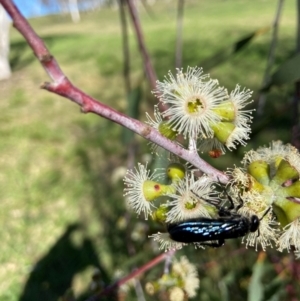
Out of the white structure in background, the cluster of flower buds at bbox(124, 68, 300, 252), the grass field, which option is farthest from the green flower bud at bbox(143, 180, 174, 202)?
the white structure in background

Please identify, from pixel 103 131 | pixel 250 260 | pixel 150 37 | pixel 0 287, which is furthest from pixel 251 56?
pixel 0 287

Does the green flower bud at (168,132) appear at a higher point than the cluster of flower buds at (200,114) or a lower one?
lower

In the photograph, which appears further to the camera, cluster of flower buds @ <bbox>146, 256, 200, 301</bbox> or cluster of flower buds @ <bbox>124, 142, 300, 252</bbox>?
cluster of flower buds @ <bbox>146, 256, 200, 301</bbox>

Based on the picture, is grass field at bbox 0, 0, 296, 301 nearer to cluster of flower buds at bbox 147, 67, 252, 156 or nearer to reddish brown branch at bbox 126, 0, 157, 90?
reddish brown branch at bbox 126, 0, 157, 90

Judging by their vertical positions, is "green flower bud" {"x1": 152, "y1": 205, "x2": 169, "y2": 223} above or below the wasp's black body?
above

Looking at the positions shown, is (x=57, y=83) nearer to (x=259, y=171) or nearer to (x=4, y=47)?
(x=259, y=171)

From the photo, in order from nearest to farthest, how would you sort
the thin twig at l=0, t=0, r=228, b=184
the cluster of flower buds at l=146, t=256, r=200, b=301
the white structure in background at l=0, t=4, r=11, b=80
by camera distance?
the thin twig at l=0, t=0, r=228, b=184 < the cluster of flower buds at l=146, t=256, r=200, b=301 < the white structure in background at l=0, t=4, r=11, b=80

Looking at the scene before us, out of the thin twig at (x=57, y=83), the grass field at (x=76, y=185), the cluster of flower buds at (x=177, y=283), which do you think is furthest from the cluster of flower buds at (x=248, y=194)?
the grass field at (x=76, y=185)

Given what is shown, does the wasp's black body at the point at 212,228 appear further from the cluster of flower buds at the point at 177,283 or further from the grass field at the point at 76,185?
the grass field at the point at 76,185
